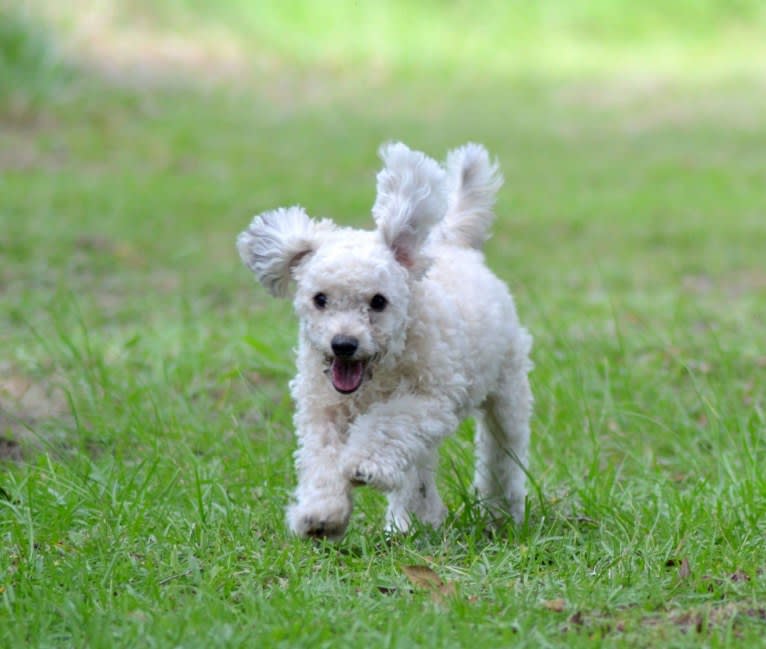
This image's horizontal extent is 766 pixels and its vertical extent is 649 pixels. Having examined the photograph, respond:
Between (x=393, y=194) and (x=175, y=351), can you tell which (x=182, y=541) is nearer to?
(x=393, y=194)

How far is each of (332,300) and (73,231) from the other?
628 cm

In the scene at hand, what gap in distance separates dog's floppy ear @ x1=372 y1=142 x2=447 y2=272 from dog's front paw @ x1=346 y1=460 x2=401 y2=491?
724 mm

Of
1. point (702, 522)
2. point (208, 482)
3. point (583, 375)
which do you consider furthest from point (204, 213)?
point (702, 522)

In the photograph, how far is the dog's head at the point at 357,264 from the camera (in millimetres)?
4375

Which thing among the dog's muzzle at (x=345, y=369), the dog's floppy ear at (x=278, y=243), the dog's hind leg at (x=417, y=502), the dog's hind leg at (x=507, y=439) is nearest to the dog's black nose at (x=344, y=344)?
the dog's muzzle at (x=345, y=369)

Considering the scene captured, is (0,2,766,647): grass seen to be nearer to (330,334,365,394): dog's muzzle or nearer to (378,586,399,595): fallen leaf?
(378,586,399,595): fallen leaf

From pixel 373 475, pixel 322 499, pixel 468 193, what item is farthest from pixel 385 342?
pixel 468 193

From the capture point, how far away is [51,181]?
1210 cm

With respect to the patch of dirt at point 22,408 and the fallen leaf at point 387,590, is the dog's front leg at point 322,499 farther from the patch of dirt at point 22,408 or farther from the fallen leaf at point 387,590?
the patch of dirt at point 22,408

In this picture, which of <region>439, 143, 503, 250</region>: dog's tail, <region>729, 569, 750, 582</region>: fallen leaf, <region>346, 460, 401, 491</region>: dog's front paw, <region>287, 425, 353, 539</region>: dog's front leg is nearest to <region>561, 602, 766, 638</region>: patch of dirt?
<region>729, 569, 750, 582</region>: fallen leaf

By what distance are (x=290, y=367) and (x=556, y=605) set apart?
116 inches

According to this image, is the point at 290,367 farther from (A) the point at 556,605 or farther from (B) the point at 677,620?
(B) the point at 677,620

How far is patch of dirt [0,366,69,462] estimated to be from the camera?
5617mm

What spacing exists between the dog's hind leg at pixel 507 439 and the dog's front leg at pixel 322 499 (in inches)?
38.1
